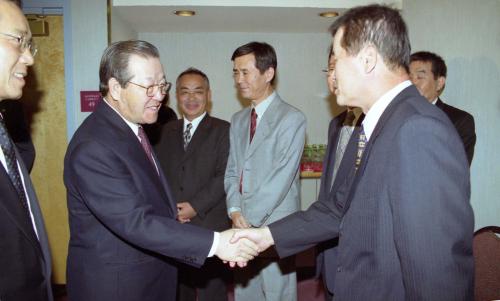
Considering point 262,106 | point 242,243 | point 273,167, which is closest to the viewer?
point 242,243

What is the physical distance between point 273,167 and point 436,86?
157 cm

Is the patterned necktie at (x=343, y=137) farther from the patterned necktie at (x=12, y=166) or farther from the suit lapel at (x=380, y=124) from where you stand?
the patterned necktie at (x=12, y=166)

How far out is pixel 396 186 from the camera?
1218 millimetres

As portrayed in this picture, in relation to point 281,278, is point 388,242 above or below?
above

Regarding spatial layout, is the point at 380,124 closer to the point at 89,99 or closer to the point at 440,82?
the point at 440,82

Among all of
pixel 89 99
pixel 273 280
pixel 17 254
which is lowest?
pixel 273 280

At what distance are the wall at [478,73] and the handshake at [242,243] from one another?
2266 mm

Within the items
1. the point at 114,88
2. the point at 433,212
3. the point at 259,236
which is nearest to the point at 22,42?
the point at 114,88

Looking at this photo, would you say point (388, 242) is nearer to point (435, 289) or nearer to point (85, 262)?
point (435, 289)

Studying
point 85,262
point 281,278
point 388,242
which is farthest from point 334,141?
point 85,262

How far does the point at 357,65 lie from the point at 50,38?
3.19m

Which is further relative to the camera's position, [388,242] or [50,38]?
[50,38]

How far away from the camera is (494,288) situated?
204cm

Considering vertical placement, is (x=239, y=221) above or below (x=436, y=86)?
below
